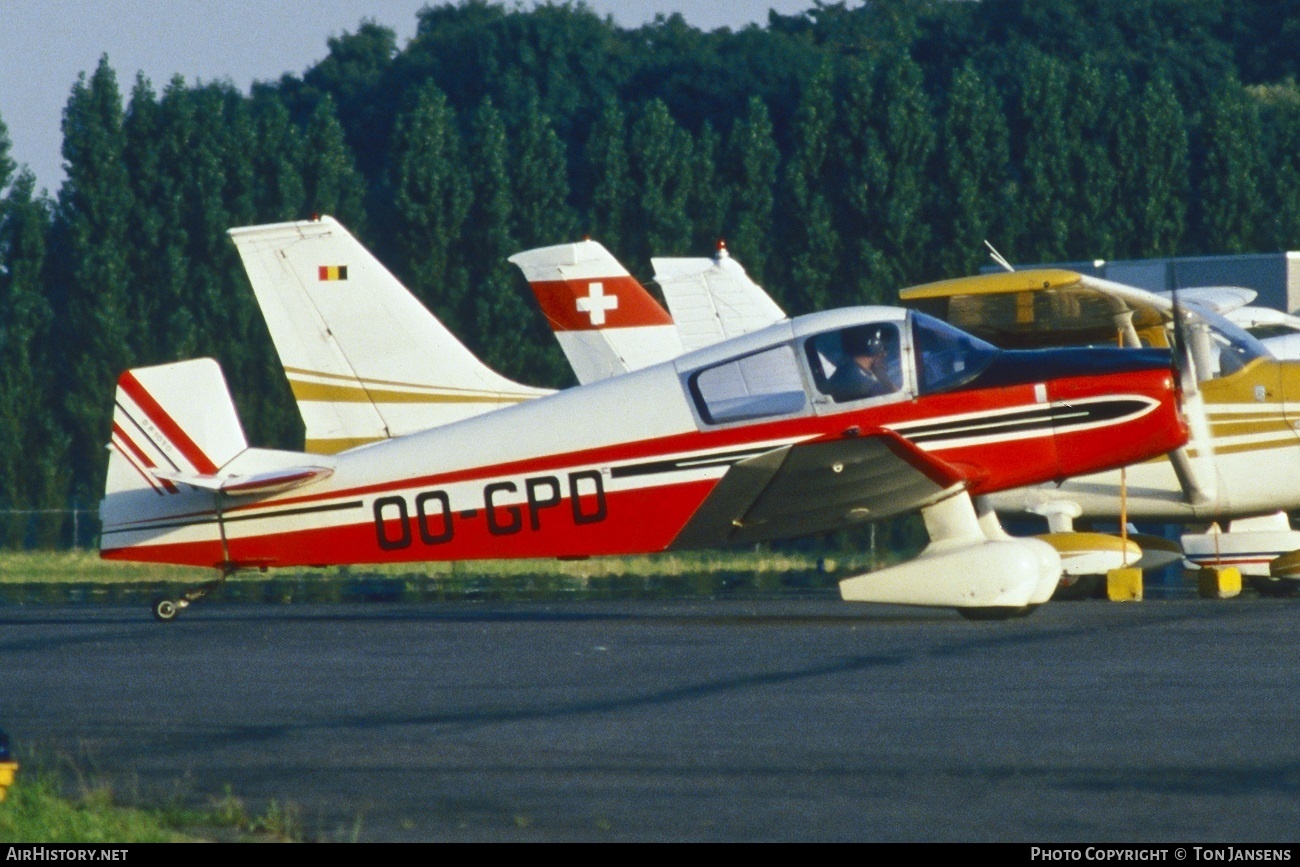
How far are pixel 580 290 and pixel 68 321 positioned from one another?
67.2 feet

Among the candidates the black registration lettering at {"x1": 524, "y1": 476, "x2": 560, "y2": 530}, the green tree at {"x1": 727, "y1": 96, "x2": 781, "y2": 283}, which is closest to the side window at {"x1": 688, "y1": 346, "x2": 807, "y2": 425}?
the black registration lettering at {"x1": 524, "y1": 476, "x2": 560, "y2": 530}

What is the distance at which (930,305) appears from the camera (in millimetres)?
18703

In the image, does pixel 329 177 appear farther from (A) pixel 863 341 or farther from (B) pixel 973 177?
(A) pixel 863 341

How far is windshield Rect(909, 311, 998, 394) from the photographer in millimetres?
13820

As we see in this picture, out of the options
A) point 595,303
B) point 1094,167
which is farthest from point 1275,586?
point 1094,167

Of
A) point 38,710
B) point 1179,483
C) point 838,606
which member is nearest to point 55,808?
point 38,710

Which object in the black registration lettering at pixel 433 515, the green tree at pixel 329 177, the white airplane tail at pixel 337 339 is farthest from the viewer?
the green tree at pixel 329 177

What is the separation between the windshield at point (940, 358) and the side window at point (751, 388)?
0.85 meters

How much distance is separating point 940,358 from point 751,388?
133 cm

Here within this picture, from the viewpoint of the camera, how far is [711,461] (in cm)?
1401

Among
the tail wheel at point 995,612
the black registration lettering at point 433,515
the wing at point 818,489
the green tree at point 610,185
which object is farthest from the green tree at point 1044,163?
the black registration lettering at point 433,515

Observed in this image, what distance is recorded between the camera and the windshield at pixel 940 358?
13.8 metres

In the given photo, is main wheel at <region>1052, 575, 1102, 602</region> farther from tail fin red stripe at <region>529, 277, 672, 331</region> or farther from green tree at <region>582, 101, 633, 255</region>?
green tree at <region>582, 101, 633, 255</region>

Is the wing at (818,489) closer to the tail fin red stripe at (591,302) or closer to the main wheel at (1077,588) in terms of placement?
the main wheel at (1077,588)
